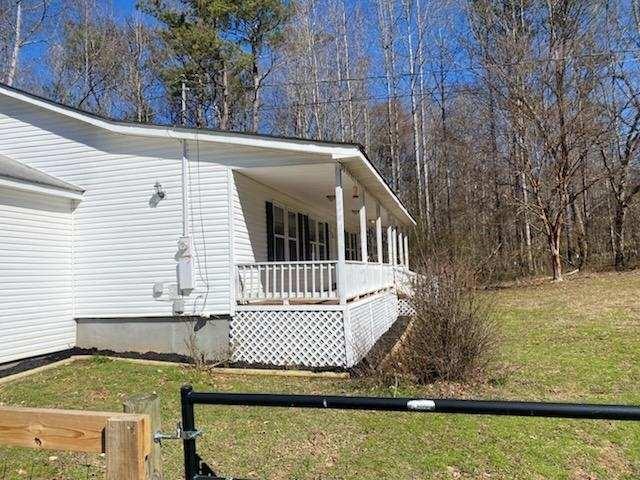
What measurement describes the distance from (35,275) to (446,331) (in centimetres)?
718

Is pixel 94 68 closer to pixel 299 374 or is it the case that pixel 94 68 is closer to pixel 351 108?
pixel 351 108

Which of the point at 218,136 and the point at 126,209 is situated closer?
the point at 218,136

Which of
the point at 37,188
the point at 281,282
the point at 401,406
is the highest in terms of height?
the point at 37,188

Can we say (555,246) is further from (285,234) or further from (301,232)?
(285,234)

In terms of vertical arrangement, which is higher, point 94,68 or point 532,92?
point 94,68

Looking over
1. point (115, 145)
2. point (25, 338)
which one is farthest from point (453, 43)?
point (25, 338)

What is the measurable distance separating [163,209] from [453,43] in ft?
78.6

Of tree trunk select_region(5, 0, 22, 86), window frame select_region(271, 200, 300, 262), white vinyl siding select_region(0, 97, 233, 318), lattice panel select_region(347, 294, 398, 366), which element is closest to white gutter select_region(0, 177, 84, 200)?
white vinyl siding select_region(0, 97, 233, 318)

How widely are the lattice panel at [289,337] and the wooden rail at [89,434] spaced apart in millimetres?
7324

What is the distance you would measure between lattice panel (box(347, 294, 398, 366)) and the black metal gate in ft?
23.9

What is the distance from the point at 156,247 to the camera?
1021 cm

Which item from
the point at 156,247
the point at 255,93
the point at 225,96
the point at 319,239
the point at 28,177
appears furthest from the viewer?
the point at 255,93

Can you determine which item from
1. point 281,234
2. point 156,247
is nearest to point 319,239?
point 281,234

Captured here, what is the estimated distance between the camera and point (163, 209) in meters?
10.2
